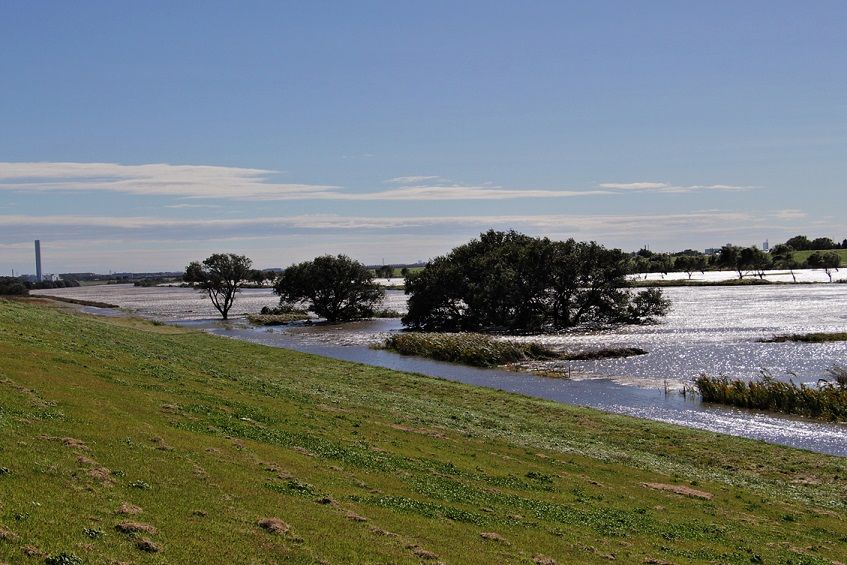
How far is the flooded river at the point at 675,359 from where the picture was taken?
37906 millimetres

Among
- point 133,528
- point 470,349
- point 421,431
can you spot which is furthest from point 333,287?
point 133,528

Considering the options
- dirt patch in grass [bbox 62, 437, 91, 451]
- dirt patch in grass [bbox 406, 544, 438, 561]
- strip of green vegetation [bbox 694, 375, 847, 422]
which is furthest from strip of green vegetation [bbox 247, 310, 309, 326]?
dirt patch in grass [bbox 406, 544, 438, 561]

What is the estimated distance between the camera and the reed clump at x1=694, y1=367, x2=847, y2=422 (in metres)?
37.7

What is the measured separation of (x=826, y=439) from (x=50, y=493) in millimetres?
32295

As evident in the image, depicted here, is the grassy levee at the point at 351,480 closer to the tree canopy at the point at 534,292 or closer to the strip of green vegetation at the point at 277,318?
the tree canopy at the point at 534,292

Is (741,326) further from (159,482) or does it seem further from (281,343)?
(159,482)

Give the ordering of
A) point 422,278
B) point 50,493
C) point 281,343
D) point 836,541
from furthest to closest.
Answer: point 422,278 < point 281,343 < point 836,541 < point 50,493

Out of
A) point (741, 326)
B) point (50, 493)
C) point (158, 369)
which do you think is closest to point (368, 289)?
point (741, 326)

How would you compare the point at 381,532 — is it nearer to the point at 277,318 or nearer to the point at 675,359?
the point at 675,359

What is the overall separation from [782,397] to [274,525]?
115 ft

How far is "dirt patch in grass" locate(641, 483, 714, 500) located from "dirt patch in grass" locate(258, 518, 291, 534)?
1361 centimetres

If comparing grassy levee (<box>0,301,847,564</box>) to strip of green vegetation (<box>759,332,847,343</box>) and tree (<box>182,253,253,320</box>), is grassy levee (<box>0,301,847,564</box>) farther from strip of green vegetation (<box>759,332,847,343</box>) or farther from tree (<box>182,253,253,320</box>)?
tree (<box>182,253,253,320</box>)

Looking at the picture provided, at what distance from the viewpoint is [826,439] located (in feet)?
109

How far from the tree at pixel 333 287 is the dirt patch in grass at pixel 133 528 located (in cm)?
10563
